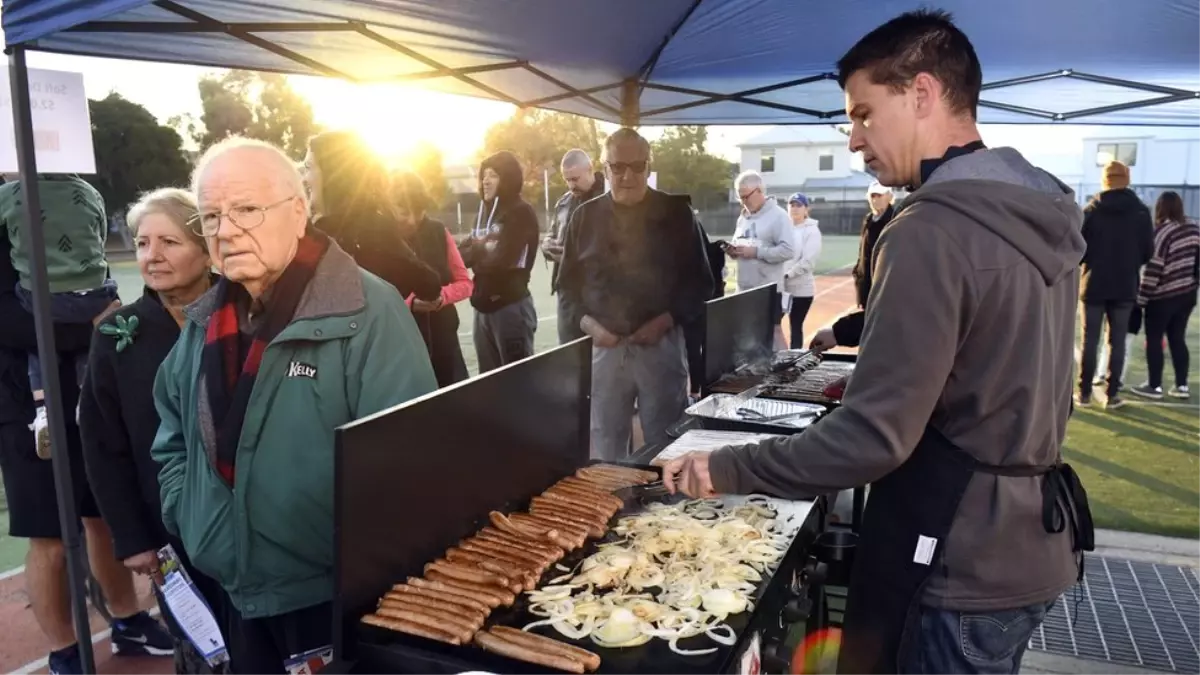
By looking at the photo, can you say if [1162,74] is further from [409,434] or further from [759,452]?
[409,434]

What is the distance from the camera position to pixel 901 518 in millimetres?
1821

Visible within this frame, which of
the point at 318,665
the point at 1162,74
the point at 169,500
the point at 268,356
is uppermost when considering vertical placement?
the point at 1162,74

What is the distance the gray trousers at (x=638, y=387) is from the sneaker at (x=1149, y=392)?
6.23 meters

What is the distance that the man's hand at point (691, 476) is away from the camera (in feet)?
6.51

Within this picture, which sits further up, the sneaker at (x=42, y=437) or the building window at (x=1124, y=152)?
the building window at (x=1124, y=152)

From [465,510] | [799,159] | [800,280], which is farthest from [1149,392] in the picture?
[799,159]

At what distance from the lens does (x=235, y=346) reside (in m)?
2.18

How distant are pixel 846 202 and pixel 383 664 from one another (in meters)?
49.4

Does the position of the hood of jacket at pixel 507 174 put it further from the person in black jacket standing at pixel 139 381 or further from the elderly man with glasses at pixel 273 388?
the elderly man with glasses at pixel 273 388

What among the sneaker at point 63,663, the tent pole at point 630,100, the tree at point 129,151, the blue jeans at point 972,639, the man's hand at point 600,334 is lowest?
the sneaker at point 63,663

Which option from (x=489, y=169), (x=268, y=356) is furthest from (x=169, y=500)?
(x=489, y=169)

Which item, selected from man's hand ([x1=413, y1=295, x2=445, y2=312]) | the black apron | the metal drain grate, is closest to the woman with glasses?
man's hand ([x1=413, y1=295, x2=445, y2=312])

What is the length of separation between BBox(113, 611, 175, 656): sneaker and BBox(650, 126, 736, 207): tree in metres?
50.9

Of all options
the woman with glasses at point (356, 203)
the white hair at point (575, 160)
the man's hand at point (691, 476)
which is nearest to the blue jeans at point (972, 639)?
the man's hand at point (691, 476)
